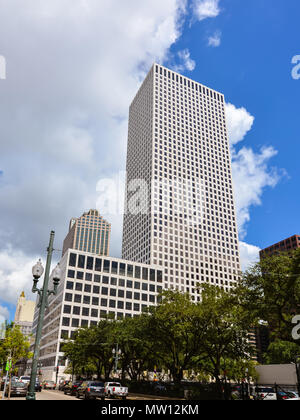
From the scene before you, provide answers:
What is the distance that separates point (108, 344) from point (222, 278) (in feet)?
373

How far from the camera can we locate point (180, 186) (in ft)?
551

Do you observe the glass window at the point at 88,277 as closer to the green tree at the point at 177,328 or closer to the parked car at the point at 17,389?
the green tree at the point at 177,328

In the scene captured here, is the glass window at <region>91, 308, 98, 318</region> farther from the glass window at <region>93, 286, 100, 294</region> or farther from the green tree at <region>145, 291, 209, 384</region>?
the green tree at <region>145, 291, 209, 384</region>

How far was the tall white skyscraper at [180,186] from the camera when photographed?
155000 millimetres

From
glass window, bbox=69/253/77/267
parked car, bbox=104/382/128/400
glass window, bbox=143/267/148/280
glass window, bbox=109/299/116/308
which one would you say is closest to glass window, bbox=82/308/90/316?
glass window, bbox=109/299/116/308

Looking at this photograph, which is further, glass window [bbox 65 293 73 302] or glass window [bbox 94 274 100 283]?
glass window [bbox 94 274 100 283]

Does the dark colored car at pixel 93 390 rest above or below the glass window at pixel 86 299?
below

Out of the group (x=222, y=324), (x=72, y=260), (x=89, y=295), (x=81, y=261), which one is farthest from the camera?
(x=81, y=261)

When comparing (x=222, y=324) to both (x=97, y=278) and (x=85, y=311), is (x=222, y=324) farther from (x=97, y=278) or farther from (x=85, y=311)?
(x=97, y=278)

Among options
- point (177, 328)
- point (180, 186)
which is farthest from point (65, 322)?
point (180, 186)

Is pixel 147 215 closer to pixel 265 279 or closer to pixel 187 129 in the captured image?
pixel 187 129

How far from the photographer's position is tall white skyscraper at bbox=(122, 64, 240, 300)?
6102 inches

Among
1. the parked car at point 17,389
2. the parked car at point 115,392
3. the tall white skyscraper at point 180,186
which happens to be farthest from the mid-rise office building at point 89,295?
the parked car at point 115,392
